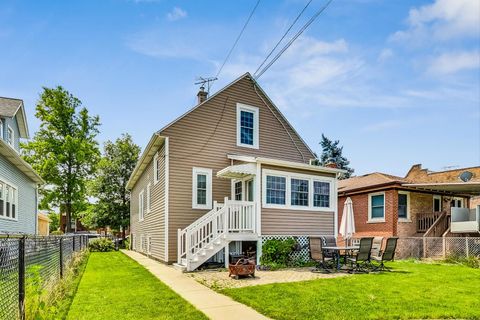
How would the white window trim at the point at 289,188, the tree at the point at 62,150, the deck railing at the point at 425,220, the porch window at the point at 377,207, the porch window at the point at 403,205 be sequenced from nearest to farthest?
the white window trim at the point at 289,188 < the deck railing at the point at 425,220 < the porch window at the point at 403,205 < the porch window at the point at 377,207 < the tree at the point at 62,150

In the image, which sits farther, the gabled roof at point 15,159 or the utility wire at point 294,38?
the gabled roof at point 15,159

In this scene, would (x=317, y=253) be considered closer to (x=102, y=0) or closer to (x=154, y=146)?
(x=154, y=146)

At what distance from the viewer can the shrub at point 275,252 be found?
12.7 meters

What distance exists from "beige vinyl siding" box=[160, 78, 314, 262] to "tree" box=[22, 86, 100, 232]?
1783cm

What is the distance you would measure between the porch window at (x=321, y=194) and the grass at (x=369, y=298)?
5056 millimetres

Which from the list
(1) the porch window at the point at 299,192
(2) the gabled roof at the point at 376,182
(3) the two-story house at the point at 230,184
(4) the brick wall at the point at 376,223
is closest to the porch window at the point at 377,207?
(4) the brick wall at the point at 376,223

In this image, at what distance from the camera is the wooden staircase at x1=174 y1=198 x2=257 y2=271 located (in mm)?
11891

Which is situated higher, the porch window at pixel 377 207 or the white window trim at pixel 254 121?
the white window trim at pixel 254 121

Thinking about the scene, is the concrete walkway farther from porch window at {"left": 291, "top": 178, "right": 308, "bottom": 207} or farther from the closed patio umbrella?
the closed patio umbrella

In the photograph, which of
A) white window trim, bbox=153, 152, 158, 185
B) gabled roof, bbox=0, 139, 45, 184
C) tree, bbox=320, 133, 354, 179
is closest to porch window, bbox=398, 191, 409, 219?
white window trim, bbox=153, 152, 158, 185

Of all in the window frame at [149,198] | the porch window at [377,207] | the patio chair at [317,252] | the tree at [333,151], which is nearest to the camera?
the patio chair at [317,252]

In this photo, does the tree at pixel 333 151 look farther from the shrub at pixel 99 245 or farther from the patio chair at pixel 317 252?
the patio chair at pixel 317 252

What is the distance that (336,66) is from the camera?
1181 cm

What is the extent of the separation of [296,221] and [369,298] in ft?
22.7
